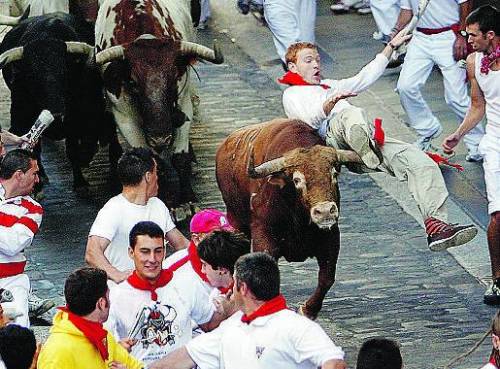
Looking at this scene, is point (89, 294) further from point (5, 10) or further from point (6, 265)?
point (5, 10)

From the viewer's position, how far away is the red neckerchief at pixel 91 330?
25.5 ft

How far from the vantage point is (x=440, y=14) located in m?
15.0

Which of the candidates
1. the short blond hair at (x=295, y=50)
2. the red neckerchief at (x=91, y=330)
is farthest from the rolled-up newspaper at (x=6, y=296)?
the short blond hair at (x=295, y=50)

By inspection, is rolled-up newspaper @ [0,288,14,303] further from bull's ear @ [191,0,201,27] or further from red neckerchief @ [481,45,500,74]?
bull's ear @ [191,0,201,27]

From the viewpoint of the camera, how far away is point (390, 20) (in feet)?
59.9

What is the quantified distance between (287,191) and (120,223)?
1438mm

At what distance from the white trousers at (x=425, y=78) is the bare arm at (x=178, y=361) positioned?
7600 millimetres

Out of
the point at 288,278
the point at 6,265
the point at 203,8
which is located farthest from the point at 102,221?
the point at 203,8

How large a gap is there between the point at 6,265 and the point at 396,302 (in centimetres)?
350

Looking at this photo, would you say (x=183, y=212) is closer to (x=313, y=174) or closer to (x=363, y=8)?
(x=313, y=174)

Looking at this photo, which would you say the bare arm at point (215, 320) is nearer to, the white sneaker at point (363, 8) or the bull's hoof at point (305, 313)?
the bull's hoof at point (305, 313)

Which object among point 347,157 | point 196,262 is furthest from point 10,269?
point 347,157

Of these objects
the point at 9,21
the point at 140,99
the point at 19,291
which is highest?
the point at 19,291

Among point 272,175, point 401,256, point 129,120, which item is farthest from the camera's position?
point 129,120
